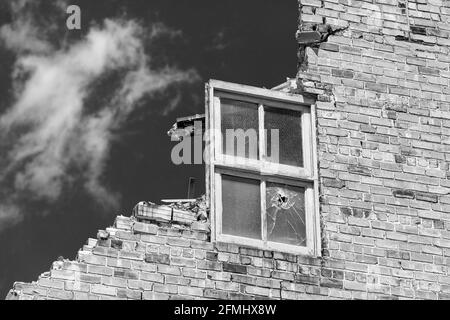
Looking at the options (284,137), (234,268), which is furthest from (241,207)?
(284,137)

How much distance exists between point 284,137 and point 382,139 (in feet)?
3.58

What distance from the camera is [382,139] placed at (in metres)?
17.3

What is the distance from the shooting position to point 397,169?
56.2 ft

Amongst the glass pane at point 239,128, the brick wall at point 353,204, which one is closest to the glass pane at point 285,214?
the brick wall at point 353,204

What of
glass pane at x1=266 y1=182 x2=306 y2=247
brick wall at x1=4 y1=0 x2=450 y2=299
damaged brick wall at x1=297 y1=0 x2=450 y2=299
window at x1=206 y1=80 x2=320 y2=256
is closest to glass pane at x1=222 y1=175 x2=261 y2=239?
window at x1=206 y1=80 x2=320 y2=256

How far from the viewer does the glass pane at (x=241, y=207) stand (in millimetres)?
16500

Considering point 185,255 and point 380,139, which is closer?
point 185,255

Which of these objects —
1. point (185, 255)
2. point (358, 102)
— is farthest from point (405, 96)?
point (185, 255)

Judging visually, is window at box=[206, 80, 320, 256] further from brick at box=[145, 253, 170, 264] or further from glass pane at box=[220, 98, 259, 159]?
brick at box=[145, 253, 170, 264]

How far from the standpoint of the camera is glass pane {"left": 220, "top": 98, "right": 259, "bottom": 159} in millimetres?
16844

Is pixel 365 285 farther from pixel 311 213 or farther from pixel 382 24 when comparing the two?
pixel 382 24

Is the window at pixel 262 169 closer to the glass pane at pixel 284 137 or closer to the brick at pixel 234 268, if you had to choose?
the glass pane at pixel 284 137

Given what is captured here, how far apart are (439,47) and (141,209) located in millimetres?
4127

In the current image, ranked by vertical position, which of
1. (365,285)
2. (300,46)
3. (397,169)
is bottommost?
(365,285)
